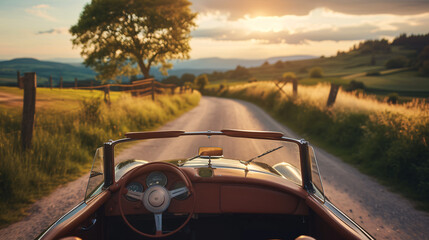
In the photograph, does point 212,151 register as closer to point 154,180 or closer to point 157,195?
point 154,180

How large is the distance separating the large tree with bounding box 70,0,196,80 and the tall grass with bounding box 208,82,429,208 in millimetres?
19829

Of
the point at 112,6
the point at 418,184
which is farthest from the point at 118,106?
the point at 112,6

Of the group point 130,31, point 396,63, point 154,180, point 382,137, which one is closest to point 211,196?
point 154,180

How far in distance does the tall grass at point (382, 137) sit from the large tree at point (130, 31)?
65.1 feet

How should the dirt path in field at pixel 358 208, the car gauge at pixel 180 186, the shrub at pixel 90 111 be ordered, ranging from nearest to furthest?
the car gauge at pixel 180 186 → the dirt path in field at pixel 358 208 → the shrub at pixel 90 111

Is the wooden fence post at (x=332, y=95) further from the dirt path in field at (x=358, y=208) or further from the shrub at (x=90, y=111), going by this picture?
the shrub at (x=90, y=111)

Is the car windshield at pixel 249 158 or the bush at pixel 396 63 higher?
the bush at pixel 396 63

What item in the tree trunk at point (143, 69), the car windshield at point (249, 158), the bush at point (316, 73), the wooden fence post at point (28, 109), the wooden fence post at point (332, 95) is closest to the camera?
the car windshield at point (249, 158)

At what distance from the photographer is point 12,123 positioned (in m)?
A: 8.40

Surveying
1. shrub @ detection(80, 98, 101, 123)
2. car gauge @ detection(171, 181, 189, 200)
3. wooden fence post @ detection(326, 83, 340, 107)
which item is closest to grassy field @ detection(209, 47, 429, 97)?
wooden fence post @ detection(326, 83, 340, 107)

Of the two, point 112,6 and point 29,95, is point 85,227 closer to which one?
point 29,95

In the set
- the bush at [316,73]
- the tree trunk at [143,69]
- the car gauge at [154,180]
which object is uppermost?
the tree trunk at [143,69]

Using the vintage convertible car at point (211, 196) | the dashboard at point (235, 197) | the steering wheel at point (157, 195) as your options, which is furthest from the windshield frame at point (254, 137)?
the steering wheel at point (157, 195)

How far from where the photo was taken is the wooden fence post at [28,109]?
6.50 meters
